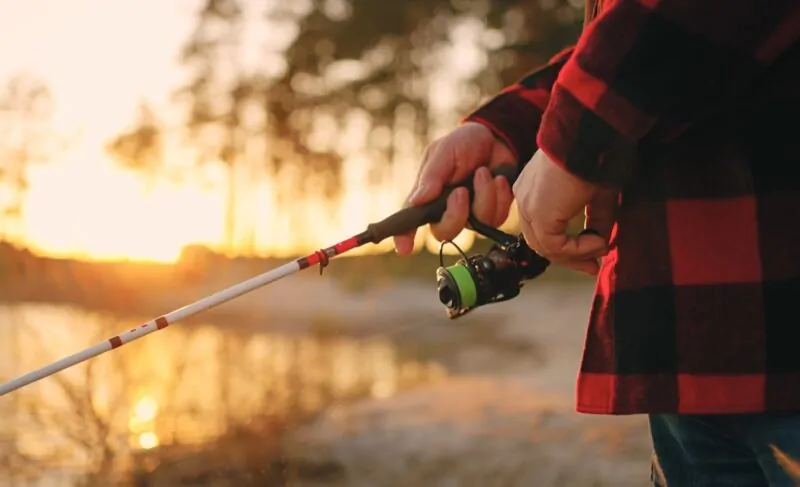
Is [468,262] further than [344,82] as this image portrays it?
No

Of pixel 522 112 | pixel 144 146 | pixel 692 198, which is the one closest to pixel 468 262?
pixel 522 112

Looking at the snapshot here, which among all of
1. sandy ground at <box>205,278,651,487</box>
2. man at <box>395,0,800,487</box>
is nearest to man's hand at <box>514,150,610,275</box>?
man at <box>395,0,800,487</box>

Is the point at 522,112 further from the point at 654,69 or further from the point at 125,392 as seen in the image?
the point at 125,392

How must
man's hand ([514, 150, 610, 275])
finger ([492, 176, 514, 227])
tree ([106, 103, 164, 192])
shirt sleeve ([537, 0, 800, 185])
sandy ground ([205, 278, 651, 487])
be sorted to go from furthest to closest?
tree ([106, 103, 164, 192])
sandy ground ([205, 278, 651, 487])
finger ([492, 176, 514, 227])
man's hand ([514, 150, 610, 275])
shirt sleeve ([537, 0, 800, 185])

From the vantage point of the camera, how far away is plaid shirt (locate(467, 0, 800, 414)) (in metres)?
0.93

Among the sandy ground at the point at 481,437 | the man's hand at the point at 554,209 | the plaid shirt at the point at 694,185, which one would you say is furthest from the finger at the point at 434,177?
the sandy ground at the point at 481,437

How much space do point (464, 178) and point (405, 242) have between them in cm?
16

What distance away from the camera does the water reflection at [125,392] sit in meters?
3.72

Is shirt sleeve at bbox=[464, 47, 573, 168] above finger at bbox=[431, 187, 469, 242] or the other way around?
above

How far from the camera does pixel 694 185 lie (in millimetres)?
1018

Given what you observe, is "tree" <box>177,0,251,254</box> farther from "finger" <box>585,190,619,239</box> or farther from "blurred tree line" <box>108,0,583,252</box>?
"finger" <box>585,190,619,239</box>

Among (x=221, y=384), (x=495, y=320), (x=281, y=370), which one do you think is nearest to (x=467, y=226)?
(x=221, y=384)

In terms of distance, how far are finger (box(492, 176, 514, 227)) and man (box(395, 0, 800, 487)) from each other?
33 cm

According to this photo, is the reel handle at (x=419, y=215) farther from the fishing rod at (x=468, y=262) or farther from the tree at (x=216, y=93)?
the tree at (x=216, y=93)
